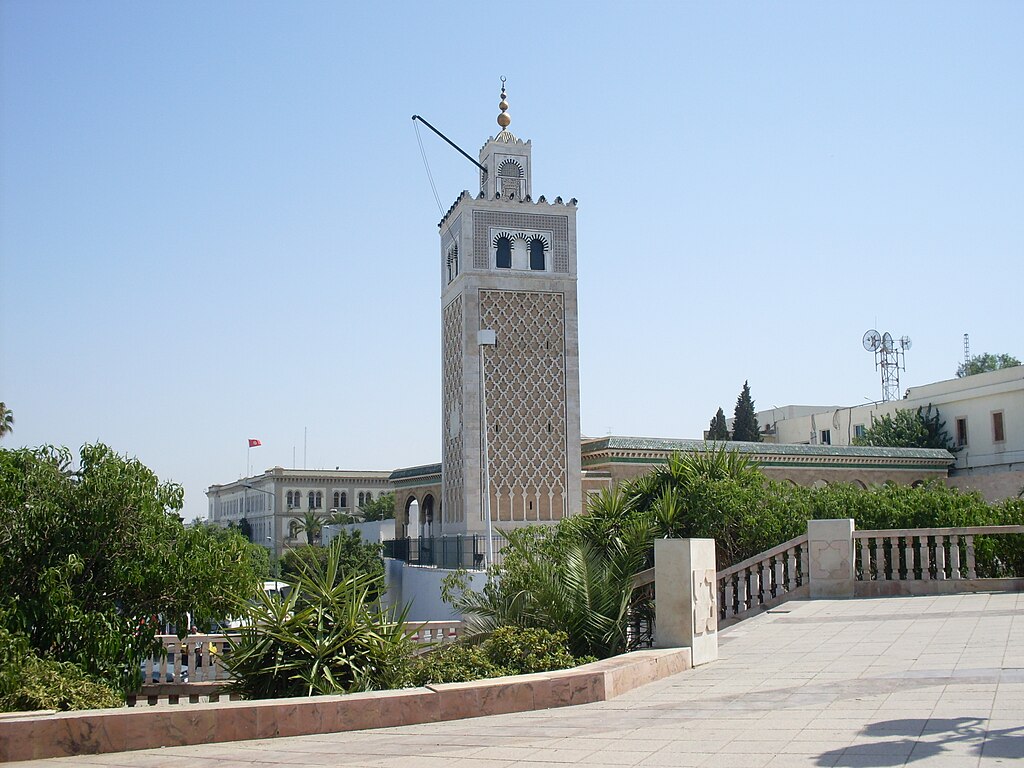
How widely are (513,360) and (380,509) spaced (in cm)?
3904

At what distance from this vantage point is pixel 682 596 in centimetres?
905

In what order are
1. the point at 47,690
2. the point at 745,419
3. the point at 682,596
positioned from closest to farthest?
the point at 47,690, the point at 682,596, the point at 745,419

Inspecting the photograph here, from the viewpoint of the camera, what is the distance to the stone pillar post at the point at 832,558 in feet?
45.1

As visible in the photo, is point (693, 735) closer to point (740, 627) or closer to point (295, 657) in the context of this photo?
point (295, 657)

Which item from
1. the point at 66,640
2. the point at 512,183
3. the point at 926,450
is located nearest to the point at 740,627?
the point at 66,640

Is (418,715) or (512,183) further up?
(512,183)

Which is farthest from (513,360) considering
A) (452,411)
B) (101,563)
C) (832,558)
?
(101,563)

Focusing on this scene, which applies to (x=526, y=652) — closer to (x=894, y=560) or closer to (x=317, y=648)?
(x=317, y=648)

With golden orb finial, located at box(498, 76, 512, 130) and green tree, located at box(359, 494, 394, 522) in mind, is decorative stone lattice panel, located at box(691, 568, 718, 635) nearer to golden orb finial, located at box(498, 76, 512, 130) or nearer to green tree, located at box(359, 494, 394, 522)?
golden orb finial, located at box(498, 76, 512, 130)

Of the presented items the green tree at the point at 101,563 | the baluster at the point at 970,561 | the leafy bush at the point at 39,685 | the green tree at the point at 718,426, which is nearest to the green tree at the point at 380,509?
the green tree at the point at 718,426

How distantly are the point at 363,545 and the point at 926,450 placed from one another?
21.4 metres

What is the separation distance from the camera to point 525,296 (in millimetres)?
32094

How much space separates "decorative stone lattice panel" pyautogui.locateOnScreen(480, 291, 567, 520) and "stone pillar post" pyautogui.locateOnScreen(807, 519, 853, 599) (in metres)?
17.4

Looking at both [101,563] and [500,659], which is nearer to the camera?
[500,659]
